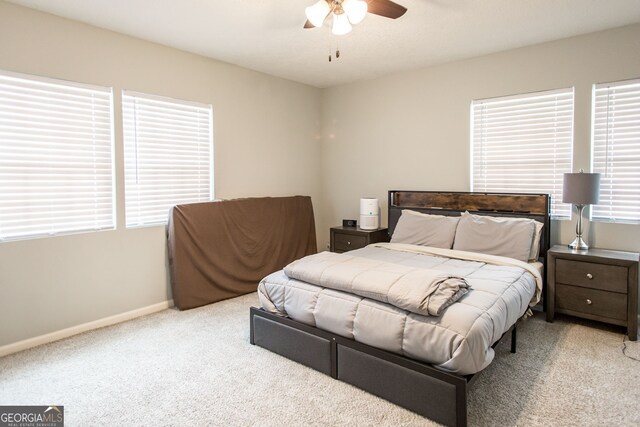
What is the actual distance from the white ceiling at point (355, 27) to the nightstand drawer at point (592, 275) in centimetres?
203

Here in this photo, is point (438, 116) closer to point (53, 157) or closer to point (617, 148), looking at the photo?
Answer: point (617, 148)

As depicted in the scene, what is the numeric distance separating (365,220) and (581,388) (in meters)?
2.81

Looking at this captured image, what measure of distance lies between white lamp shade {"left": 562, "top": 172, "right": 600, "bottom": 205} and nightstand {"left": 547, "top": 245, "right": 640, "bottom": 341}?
1.48 feet

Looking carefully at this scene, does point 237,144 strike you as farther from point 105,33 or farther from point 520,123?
point 520,123

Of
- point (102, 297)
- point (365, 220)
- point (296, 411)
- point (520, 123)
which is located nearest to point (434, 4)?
point (520, 123)

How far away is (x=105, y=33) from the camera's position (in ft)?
11.0

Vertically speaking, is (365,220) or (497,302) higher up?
(365,220)

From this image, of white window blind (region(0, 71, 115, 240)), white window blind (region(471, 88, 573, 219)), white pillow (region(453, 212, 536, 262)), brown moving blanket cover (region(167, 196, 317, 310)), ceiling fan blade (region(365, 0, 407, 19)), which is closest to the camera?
ceiling fan blade (region(365, 0, 407, 19))

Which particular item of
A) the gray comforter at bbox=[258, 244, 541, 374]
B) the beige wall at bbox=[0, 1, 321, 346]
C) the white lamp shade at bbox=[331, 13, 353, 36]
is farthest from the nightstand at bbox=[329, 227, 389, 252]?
the white lamp shade at bbox=[331, 13, 353, 36]

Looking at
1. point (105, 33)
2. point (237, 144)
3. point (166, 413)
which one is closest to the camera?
point (166, 413)

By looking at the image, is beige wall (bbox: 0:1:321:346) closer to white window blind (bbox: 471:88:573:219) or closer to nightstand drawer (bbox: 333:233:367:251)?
nightstand drawer (bbox: 333:233:367:251)

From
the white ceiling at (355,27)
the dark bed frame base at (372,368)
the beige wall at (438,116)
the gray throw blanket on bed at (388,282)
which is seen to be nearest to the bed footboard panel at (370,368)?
the dark bed frame base at (372,368)

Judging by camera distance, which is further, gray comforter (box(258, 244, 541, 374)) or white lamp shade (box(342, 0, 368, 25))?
white lamp shade (box(342, 0, 368, 25))

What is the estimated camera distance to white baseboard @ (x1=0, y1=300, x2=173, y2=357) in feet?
9.62
